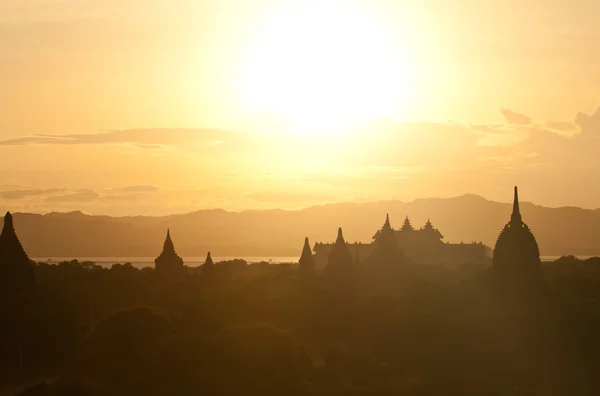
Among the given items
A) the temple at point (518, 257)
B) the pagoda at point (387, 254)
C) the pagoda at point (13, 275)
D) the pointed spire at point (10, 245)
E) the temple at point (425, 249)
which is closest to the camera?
the pagoda at point (13, 275)

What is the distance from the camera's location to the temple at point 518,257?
75.0 m

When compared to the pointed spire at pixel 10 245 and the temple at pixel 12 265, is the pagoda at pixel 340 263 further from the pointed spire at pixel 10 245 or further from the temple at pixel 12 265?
the pointed spire at pixel 10 245

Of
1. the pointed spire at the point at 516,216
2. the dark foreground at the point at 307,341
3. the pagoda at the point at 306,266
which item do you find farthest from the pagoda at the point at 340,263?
the pointed spire at the point at 516,216

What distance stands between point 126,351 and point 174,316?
881 centimetres

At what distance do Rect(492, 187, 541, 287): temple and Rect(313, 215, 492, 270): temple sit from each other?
61.3 meters

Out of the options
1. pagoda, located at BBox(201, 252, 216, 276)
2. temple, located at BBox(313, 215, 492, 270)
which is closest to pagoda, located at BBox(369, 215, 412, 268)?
pagoda, located at BBox(201, 252, 216, 276)

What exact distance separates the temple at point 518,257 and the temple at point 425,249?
61289 millimetres

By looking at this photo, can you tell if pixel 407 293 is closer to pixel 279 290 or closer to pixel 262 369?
pixel 279 290

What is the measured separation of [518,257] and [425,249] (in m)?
66.3

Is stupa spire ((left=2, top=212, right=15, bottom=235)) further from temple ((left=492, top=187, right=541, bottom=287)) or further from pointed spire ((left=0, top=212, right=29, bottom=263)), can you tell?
temple ((left=492, top=187, right=541, bottom=287))

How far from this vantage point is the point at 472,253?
14488 centimetres

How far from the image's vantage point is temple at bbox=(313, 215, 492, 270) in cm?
14000

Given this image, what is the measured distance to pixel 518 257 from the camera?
75.7 m

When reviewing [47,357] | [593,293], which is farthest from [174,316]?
[593,293]
